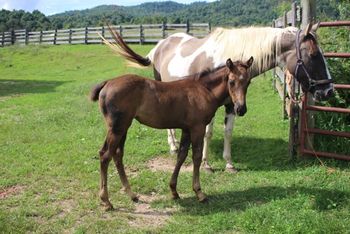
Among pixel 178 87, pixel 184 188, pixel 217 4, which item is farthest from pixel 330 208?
pixel 217 4

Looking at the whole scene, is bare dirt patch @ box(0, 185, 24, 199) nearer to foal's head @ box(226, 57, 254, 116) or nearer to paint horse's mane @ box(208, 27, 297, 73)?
foal's head @ box(226, 57, 254, 116)

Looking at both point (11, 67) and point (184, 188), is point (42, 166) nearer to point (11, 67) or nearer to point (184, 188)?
point (184, 188)

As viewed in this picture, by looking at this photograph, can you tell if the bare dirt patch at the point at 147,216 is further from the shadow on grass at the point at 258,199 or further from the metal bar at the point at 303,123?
the metal bar at the point at 303,123

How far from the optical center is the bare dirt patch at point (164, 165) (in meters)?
6.85

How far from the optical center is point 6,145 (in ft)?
27.1

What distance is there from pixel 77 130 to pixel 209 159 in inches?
140

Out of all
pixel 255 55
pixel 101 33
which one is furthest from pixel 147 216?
pixel 101 33

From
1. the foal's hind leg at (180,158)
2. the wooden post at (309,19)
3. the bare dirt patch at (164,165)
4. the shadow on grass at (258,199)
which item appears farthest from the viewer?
the bare dirt patch at (164,165)

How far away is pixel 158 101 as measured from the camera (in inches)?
203

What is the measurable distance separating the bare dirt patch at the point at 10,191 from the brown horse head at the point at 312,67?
4.16 m

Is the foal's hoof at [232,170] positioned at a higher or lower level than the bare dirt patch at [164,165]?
higher

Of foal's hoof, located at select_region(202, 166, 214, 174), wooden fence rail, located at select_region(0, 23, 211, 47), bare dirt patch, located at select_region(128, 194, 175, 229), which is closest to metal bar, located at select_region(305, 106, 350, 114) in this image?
foal's hoof, located at select_region(202, 166, 214, 174)

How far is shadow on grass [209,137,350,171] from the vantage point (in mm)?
6641

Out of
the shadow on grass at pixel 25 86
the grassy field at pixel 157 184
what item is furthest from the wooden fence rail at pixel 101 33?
the grassy field at pixel 157 184
